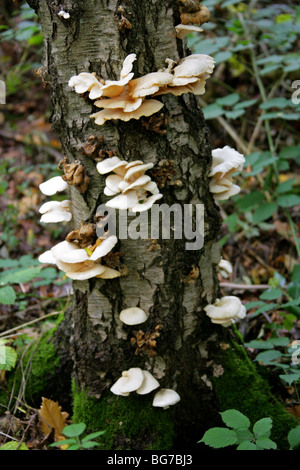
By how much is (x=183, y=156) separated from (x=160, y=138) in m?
0.21

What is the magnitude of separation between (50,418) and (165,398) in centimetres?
106

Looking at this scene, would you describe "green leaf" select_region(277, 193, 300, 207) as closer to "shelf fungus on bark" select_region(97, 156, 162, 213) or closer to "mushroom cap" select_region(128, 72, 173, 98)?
"shelf fungus on bark" select_region(97, 156, 162, 213)

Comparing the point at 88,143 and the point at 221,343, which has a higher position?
the point at 88,143

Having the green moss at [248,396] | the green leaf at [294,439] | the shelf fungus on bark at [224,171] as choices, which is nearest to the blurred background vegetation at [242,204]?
the green moss at [248,396]

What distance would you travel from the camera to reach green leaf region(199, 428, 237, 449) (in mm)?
2244

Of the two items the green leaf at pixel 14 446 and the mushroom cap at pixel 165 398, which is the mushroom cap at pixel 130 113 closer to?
the mushroom cap at pixel 165 398

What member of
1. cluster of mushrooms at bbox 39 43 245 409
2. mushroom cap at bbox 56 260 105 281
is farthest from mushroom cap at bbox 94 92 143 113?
mushroom cap at bbox 56 260 105 281

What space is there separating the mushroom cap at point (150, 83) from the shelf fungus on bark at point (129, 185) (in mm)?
378

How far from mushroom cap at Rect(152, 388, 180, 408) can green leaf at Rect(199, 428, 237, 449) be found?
43 centimetres

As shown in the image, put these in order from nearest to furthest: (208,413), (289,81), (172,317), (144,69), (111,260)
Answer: (144,69) < (111,260) < (172,317) < (208,413) < (289,81)

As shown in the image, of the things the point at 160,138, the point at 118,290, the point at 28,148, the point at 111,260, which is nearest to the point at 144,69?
the point at 160,138

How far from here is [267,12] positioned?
19.2ft
